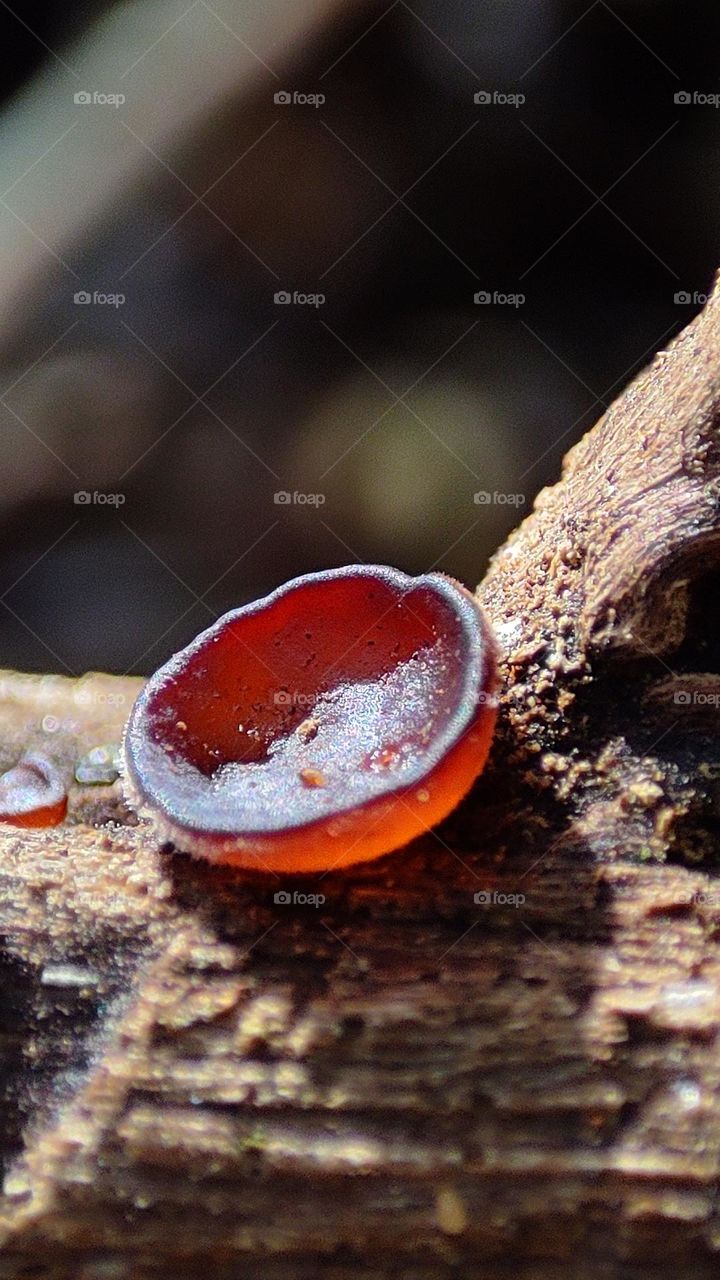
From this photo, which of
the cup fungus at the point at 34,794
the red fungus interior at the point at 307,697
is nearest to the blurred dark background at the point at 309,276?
the cup fungus at the point at 34,794

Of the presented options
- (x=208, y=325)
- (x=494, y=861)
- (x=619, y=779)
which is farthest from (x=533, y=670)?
(x=208, y=325)

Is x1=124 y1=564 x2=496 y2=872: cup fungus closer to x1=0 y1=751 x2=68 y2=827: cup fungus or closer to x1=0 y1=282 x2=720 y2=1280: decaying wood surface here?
x1=0 y1=282 x2=720 y2=1280: decaying wood surface

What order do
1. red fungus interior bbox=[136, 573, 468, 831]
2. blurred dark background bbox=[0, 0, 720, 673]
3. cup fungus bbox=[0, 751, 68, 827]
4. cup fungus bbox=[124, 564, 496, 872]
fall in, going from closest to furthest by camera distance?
1. cup fungus bbox=[124, 564, 496, 872]
2. red fungus interior bbox=[136, 573, 468, 831]
3. cup fungus bbox=[0, 751, 68, 827]
4. blurred dark background bbox=[0, 0, 720, 673]

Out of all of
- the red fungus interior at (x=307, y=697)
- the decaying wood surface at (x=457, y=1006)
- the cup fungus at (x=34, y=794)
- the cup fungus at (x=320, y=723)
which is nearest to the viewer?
the decaying wood surface at (x=457, y=1006)

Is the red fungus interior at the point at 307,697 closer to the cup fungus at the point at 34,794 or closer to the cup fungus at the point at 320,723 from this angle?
the cup fungus at the point at 320,723

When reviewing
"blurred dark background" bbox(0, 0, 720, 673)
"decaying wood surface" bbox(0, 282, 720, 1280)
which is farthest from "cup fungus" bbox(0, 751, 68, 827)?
"blurred dark background" bbox(0, 0, 720, 673)

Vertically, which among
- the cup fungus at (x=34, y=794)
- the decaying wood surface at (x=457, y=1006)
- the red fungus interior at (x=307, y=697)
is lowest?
the cup fungus at (x=34, y=794)
